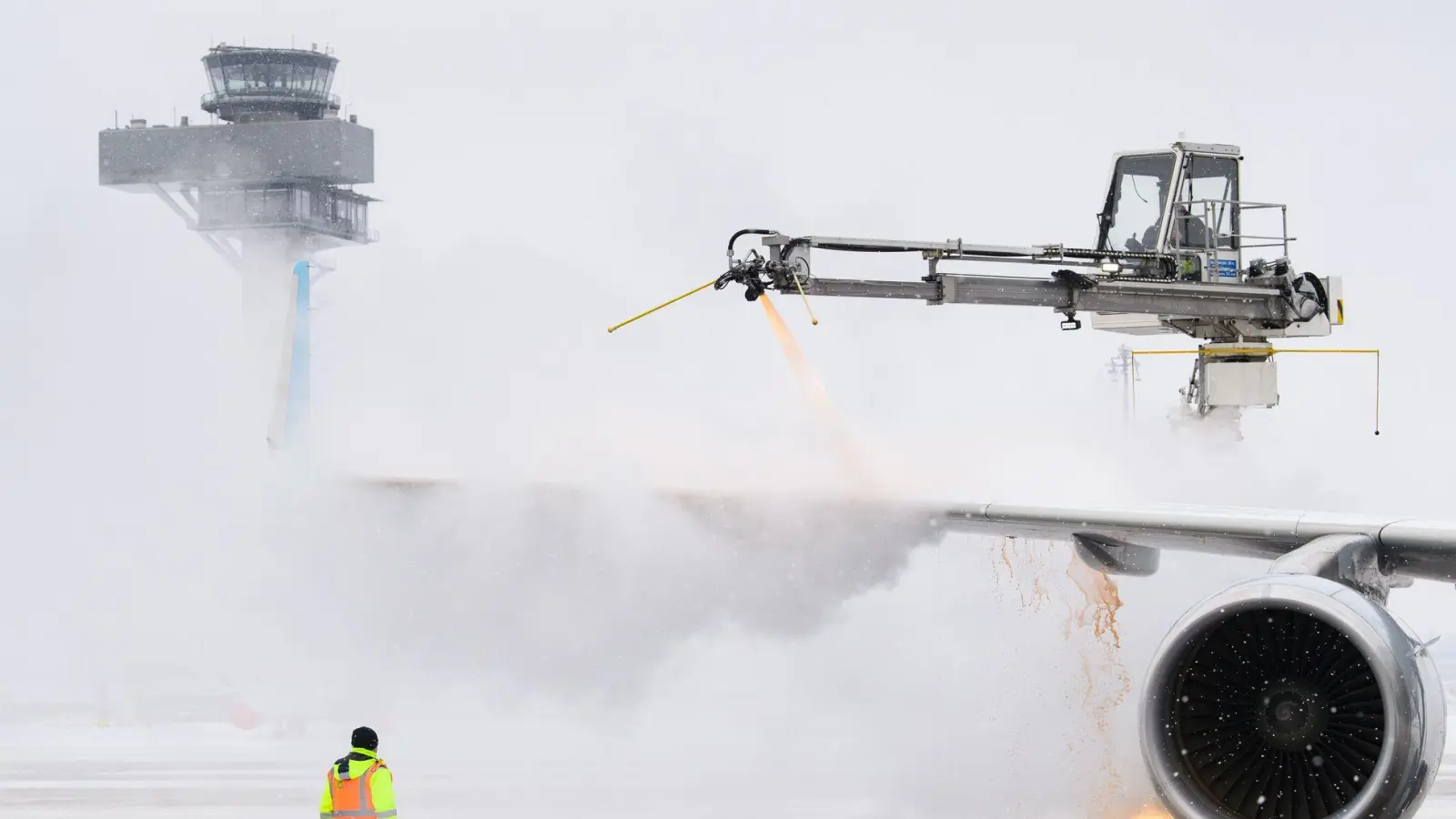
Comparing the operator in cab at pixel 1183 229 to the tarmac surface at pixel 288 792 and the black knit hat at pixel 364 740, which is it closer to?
the tarmac surface at pixel 288 792

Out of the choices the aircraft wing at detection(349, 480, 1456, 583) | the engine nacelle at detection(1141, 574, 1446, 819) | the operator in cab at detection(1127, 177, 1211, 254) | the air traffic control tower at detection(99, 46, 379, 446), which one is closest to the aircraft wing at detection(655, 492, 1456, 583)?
the aircraft wing at detection(349, 480, 1456, 583)

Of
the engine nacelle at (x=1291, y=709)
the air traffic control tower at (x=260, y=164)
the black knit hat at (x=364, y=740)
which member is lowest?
the black knit hat at (x=364, y=740)

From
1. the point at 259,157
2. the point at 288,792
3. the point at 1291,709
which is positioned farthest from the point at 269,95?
the point at 1291,709

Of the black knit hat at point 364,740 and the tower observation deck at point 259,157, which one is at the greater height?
the tower observation deck at point 259,157

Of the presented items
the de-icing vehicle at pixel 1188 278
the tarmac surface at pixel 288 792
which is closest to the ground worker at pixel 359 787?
the de-icing vehicle at pixel 1188 278

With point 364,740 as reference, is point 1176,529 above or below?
above

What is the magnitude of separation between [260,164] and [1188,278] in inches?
2753

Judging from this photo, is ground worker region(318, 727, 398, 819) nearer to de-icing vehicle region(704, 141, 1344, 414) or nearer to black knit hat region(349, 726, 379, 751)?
black knit hat region(349, 726, 379, 751)

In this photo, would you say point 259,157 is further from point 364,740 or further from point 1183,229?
point 364,740

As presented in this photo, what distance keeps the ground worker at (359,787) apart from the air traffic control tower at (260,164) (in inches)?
2782

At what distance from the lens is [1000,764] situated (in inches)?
849

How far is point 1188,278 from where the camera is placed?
1828 cm

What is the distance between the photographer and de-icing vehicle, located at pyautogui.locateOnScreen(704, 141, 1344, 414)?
1372cm

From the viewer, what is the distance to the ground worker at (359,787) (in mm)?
12195
